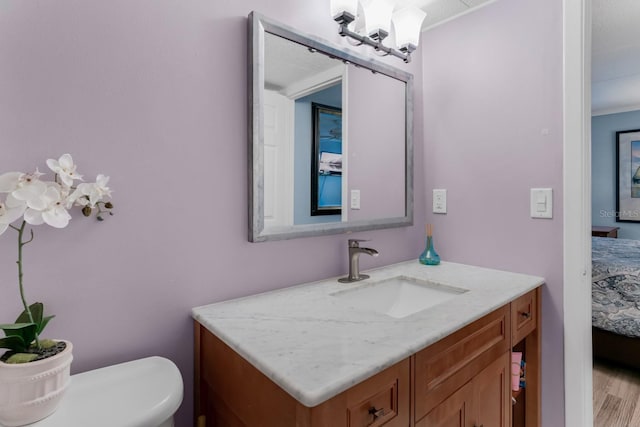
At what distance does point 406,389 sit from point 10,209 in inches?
35.9

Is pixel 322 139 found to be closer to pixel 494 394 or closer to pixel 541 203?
pixel 541 203

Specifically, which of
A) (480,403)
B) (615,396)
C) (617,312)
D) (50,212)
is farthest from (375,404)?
(617,312)

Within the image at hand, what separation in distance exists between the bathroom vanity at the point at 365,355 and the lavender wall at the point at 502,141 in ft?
0.34

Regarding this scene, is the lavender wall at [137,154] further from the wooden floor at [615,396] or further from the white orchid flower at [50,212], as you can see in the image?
the wooden floor at [615,396]

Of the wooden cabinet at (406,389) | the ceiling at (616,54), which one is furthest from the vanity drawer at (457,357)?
the ceiling at (616,54)

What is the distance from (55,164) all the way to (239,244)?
529 millimetres

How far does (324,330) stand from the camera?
2.89ft

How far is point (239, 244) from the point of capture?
1137 mm

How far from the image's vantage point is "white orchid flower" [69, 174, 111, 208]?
80cm

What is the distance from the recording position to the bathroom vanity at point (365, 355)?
0.69m

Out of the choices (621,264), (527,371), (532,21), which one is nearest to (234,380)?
(527,371)

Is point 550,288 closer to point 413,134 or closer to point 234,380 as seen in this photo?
point 413,134

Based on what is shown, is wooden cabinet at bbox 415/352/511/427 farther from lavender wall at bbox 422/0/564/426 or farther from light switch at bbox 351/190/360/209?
light switch at bbox 351/190/360/209

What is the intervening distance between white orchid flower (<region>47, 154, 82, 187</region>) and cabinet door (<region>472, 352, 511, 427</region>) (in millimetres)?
1170
